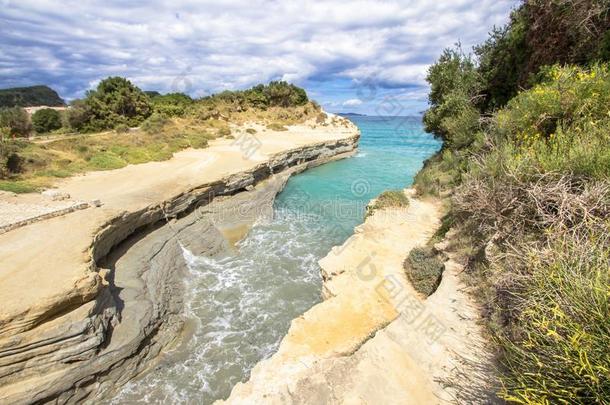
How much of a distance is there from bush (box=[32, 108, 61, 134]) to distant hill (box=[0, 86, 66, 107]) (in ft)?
176

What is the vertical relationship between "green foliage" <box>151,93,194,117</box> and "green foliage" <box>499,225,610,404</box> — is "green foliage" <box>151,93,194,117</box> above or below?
above

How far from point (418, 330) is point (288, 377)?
2.61 m

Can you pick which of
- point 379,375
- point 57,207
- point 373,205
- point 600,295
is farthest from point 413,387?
point 57,207

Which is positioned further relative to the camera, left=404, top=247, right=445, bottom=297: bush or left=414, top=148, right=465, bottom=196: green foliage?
left=414, top=148, right=465, bottom=196: green foliage

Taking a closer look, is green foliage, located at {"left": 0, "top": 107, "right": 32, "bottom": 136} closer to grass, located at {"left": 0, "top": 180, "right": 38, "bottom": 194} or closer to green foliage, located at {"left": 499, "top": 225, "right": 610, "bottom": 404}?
grass, located at {"left": 0, "top": 180, "right": 38, "bottom": 194}

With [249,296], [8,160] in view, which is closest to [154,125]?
[8,160]

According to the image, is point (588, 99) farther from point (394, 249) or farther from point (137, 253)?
point (137, 253)

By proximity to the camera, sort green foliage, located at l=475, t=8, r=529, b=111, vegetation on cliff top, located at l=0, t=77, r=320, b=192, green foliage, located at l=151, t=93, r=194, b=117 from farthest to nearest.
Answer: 1. green foliage, located at l=151, t=93, r=194, b=117
2. vegetation on cliff top, located at l=0, t=77, r=320, b=192
3. green foliage, located at l=475, t=8, r=529, b=111

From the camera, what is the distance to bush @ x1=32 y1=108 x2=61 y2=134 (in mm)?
34306

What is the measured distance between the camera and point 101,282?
865 centimetres

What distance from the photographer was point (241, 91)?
180ft

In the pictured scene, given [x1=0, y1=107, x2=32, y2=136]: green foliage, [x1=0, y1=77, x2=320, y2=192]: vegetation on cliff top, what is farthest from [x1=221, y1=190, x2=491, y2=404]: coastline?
[x1=0, y1=107, x2=32, y2=136]: green foliage

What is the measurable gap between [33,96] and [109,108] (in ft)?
265

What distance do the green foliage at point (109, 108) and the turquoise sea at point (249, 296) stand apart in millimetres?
24451
